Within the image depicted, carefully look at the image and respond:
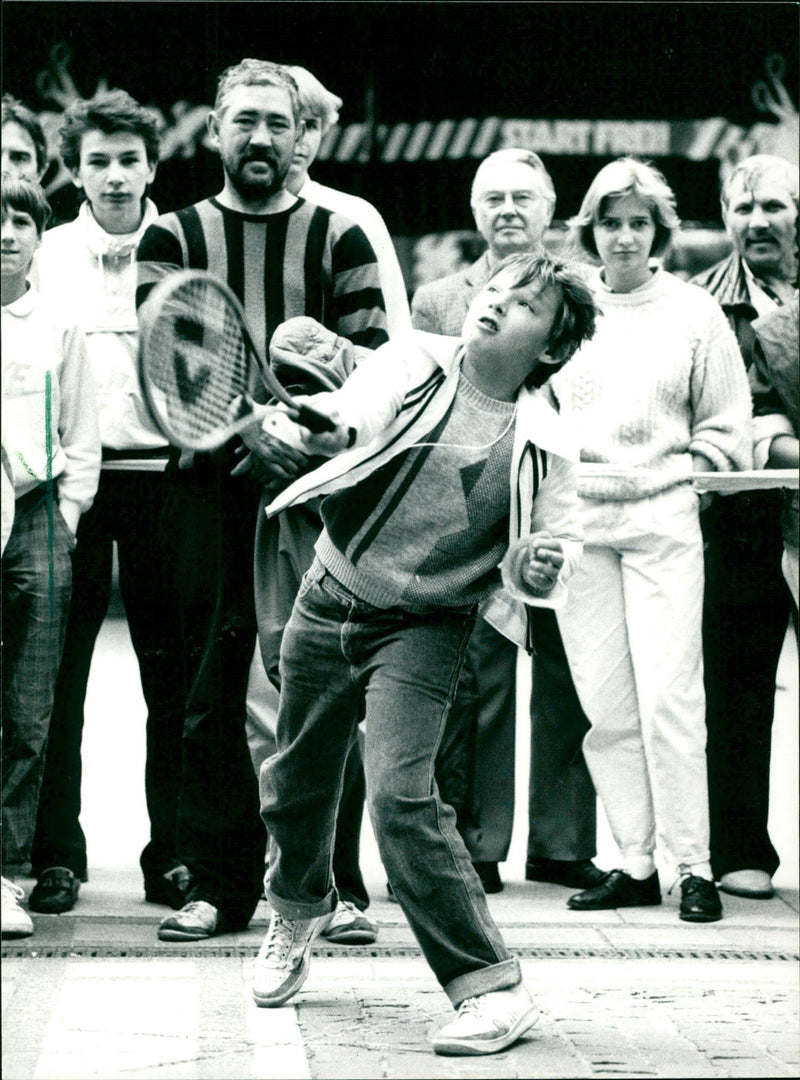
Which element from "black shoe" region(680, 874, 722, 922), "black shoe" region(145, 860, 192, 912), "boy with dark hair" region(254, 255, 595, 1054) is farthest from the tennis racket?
"black shoe" region(680, 874, 722, 922)

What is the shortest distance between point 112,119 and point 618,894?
8.16 feet

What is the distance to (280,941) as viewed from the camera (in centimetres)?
423

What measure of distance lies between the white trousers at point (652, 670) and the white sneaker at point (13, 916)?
1615 millimetres

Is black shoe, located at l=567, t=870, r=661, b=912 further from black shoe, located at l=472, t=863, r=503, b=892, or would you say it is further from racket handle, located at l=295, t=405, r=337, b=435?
Result: racket handle, located at l=295, t=405, r=337, b=435

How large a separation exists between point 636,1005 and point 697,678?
1.26 metres

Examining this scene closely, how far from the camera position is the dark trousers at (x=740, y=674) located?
5.51 metres

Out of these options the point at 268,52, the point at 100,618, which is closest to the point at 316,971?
the point at 100,618

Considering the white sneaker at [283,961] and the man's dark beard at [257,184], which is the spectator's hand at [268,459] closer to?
the man's dark beard at [257,184]

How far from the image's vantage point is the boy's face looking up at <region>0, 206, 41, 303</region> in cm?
457

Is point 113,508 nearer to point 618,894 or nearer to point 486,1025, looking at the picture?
point 618,894

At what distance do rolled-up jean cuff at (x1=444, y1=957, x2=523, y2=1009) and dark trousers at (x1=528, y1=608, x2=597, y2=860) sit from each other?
1600mm

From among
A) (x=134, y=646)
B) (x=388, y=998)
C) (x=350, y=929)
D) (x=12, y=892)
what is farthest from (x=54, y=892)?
(x=388, y=998)

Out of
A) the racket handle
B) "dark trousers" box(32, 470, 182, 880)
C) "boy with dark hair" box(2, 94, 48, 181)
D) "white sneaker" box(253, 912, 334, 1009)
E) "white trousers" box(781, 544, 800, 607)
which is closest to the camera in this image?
the racket handle

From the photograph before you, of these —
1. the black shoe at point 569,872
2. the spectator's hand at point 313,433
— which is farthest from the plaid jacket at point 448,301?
the spectator's hand at point 313,433
